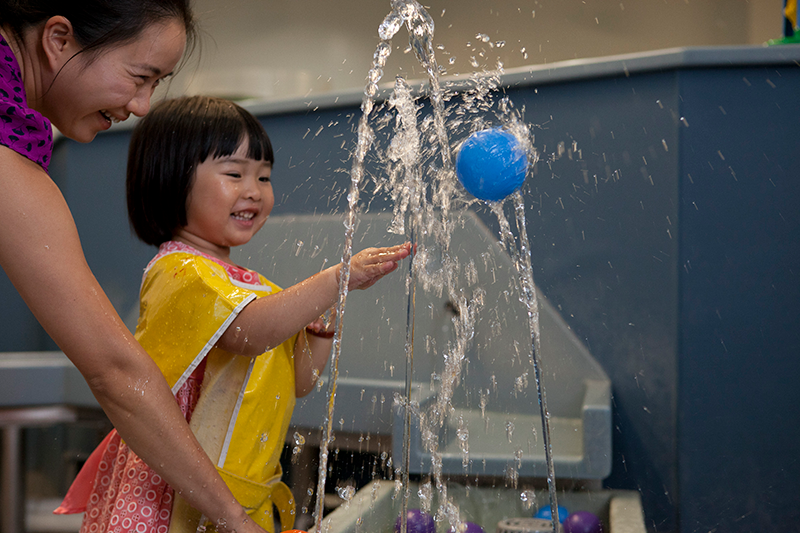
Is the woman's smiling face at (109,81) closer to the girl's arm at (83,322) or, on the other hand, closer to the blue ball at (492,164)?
A: the girl's arm at (83,322)

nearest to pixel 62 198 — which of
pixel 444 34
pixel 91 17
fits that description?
pixel 91 17

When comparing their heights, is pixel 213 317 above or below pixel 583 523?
above

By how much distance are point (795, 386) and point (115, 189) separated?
199 cm

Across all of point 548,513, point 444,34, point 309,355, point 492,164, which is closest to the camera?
point 492,164

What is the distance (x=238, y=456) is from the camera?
88cm

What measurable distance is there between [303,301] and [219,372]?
0.18 m

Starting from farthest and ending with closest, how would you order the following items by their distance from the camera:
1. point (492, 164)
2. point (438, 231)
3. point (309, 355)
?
point (438, 231), point (309, 355), point (492, 164)

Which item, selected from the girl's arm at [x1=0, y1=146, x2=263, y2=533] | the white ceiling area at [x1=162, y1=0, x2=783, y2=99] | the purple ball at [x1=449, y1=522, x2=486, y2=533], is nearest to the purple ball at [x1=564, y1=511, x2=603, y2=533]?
the purple ball at [x1=449, y1=522, x2=486, y2=533]

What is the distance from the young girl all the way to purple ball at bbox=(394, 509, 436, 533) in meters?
0.33

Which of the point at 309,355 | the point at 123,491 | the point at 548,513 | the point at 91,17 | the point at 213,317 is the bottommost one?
the point at 548,513

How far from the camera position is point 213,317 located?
0.84 meters

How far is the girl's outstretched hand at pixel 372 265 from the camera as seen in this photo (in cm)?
81

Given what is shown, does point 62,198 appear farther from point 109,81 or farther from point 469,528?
point 469,528

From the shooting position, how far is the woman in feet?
2.05
